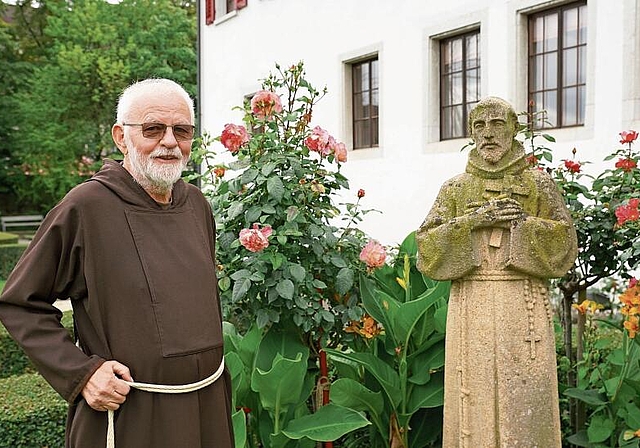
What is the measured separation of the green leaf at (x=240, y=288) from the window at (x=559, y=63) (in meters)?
5.59

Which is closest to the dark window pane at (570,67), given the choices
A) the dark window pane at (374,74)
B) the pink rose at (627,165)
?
the dark window pane at (374,74)

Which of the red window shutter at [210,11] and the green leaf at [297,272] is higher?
the red window shutter at [210,11]

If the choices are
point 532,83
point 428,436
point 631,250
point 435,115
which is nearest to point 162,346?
point 428,436

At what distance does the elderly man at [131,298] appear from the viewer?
2.50 metres

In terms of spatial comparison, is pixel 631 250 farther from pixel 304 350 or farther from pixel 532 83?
pixel 532 83

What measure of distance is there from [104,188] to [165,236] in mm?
264

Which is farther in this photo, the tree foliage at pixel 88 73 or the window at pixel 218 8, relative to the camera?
the tree foliage at pixel 88 73

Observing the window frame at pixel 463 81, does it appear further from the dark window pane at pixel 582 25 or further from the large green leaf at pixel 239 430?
the large green leaf at pixel 239 430

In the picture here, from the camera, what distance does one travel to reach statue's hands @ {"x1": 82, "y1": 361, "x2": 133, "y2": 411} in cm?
248

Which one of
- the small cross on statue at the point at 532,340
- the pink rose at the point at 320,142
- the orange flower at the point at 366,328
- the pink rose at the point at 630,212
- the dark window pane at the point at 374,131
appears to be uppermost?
the dark window pane at the point at 374,131

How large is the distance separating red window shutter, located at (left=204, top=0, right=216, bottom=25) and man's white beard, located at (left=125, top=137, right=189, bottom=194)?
14.5 m

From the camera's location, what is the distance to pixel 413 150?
11000 mm

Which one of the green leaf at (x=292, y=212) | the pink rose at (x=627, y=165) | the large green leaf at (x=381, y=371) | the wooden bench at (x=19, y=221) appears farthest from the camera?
the wooden bench at (x=19, y=221)

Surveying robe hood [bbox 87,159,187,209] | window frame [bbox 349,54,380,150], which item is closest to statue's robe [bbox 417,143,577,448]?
robe hood [bbox 87,159,187,209]
